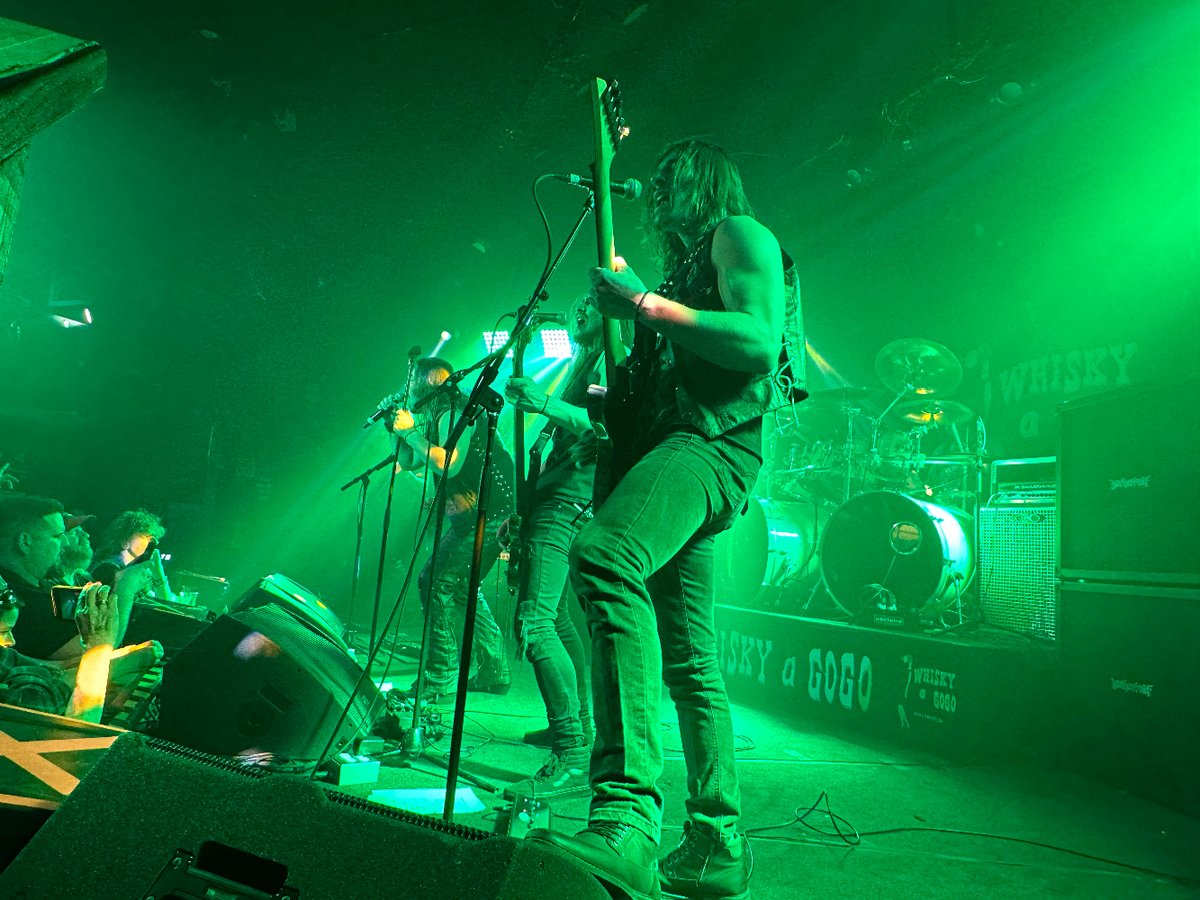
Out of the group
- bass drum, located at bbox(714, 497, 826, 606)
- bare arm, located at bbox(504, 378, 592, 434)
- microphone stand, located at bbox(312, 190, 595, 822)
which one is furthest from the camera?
bass drum, located at bbox(714, 497, 826, 606)

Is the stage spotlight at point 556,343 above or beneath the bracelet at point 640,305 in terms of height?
above

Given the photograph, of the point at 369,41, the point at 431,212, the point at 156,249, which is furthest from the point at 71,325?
the point at 369,41

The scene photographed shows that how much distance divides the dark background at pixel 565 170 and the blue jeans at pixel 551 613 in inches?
133

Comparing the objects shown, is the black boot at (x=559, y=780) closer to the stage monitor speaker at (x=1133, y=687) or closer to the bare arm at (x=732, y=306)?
the bare arm at (x=732, y=306)

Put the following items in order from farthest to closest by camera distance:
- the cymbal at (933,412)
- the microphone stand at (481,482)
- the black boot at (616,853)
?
the cymbal at (933,412) → the microphone stand at (481,482) → the black boot at (616,853)

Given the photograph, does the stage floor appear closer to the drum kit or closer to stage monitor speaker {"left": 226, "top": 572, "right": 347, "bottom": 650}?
stage monitor speaker {"left": 226, "top": 572, "right": 347, "bottom": 650}

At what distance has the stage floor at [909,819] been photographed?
7.70 ft

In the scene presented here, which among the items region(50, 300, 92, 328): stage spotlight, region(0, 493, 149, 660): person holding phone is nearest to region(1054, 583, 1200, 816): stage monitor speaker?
region(0, 493, 149, 660): person holding phone

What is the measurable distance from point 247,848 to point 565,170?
7.39 metres

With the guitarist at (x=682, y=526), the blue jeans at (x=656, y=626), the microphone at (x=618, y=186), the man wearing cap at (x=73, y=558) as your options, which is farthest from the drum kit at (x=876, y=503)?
the man wearing cap at (x=73, y=558)

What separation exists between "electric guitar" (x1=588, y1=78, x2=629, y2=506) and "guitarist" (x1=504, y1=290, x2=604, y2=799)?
0.71 m

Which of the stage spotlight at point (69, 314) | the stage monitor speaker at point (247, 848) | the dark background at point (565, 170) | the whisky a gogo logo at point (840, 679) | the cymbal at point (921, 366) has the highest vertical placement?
the dark background at point (565, 170)

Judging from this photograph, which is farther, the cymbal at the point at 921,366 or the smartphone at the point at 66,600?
the cymbal at the point at 921,366

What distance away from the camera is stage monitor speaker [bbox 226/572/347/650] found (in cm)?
325
